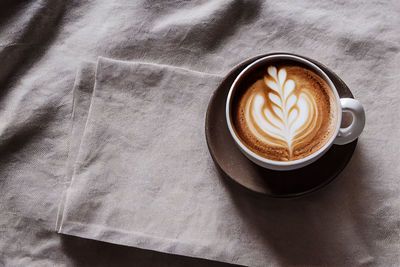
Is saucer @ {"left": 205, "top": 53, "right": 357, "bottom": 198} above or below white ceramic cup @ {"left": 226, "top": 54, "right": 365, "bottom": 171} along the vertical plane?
below

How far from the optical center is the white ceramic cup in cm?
79

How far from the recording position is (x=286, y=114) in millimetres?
814

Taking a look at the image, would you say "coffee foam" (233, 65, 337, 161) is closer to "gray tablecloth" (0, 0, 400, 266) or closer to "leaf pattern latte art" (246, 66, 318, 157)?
"leaf pattern latte art" (246, 66, 318, 157)

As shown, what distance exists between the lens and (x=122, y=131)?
927 millimetres

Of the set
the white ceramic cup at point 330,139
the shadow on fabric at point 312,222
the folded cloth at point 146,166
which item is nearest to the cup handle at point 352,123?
the white ceramic cup at point 330,139

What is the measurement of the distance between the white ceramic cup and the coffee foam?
0.01 metres

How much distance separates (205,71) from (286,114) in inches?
9.9

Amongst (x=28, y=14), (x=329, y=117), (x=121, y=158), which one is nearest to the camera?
(x=329, y=117)

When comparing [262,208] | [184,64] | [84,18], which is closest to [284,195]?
[262,208]

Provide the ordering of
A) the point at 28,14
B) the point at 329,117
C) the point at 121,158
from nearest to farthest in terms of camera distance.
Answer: the point at 329,117, the point at 121,158, the point at 28,14

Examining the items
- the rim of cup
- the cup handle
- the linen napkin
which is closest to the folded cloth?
the linen napkin

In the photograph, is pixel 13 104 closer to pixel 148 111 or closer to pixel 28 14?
pixel 28 14

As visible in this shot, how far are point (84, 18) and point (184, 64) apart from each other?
26 centimetres

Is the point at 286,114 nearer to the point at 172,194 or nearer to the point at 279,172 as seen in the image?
the point at 279,172
